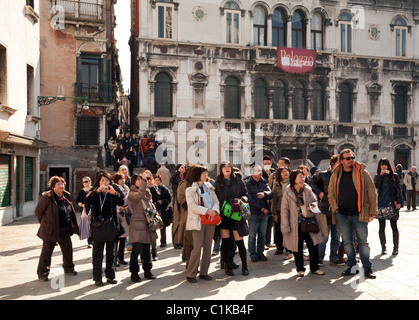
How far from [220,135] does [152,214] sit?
1676cm

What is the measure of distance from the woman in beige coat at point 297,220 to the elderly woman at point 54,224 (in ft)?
12.3

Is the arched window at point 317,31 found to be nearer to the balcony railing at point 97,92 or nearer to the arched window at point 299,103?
the arched window at point 299,103

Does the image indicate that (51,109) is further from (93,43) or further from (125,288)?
(125,288)

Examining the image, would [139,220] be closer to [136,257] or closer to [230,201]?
[136,257]

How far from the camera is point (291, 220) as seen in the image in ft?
21.9

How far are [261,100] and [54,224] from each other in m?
19.1

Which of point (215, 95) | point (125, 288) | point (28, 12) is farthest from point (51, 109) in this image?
point (125, 288)

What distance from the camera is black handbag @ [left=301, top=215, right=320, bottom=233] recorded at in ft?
21.3

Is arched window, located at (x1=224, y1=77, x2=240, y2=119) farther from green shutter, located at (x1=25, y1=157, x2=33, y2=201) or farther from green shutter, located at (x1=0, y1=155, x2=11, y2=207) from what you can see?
green shutter, located at (x1=0, y1=155, x2=11, y2=207)

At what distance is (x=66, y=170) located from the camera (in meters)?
21.0

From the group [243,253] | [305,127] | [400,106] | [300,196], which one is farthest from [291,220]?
[400,106]

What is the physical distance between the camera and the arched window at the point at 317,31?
2512cm

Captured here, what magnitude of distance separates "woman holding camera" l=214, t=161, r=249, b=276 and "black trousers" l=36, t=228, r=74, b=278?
2759 millimetres
